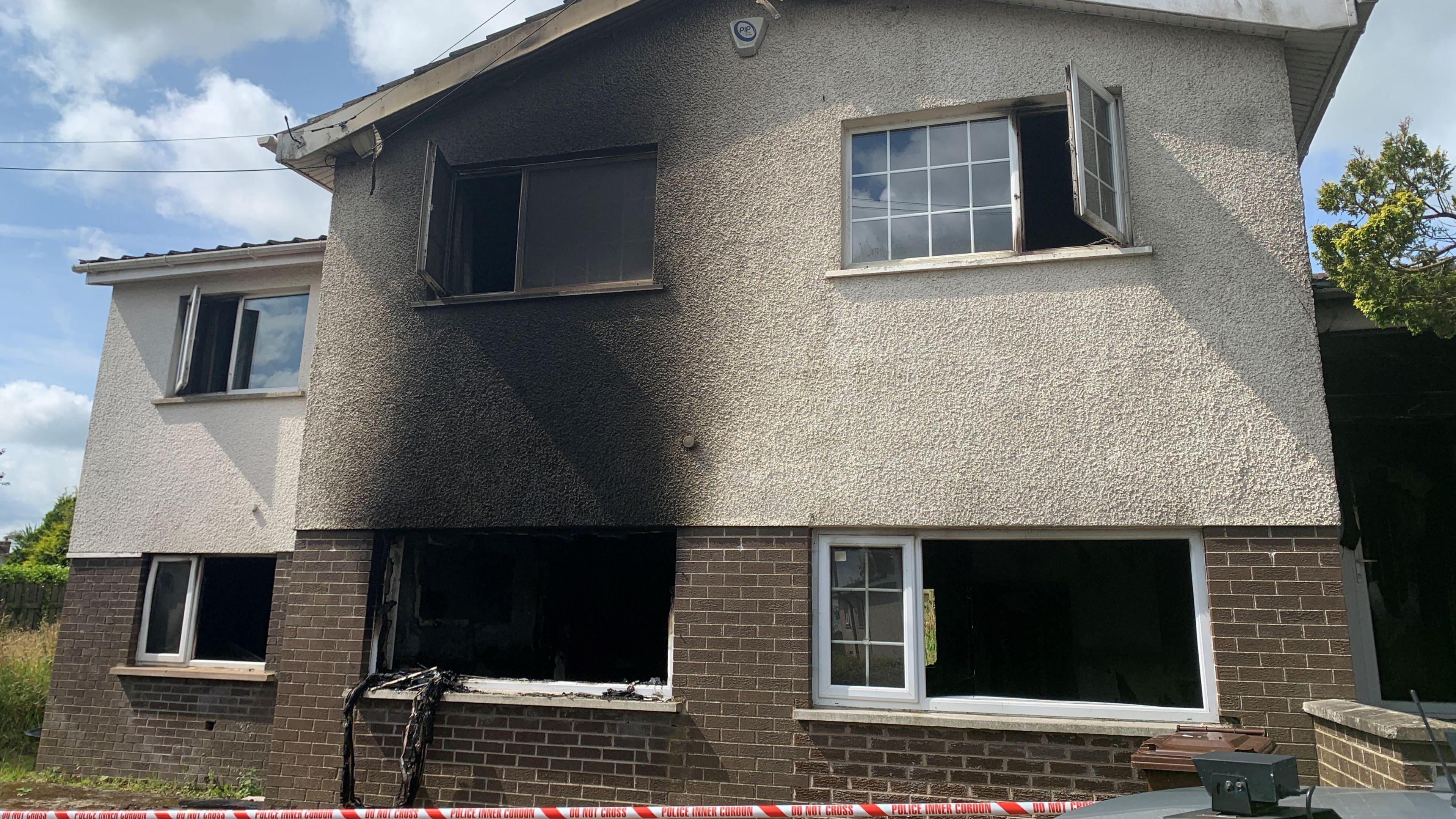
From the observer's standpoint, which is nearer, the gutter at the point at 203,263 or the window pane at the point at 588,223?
the window pane at the point at 588,223

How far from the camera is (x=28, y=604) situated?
41.0 ft

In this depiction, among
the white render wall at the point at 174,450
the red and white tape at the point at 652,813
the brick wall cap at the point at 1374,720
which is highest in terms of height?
the white render wall at the point at 174,450

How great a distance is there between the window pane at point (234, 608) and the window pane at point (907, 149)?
6844mm

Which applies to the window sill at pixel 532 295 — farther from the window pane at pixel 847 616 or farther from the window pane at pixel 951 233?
the window pane at pixel 847 616

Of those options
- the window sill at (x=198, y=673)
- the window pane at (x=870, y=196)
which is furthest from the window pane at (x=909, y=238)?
the window sill at (x=198, y=673)

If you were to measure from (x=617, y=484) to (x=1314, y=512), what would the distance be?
444 centimetres

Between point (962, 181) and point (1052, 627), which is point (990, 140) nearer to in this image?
point (962, 181)

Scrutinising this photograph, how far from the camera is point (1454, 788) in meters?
2.73

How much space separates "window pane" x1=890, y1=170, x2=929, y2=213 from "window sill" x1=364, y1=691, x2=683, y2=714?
12.5 ft

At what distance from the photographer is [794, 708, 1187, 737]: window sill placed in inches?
223

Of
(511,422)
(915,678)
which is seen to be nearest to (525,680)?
(511,422)

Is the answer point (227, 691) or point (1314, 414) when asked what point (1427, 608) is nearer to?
point (1314, 414)

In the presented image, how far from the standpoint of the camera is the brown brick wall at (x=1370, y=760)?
13.7 feet

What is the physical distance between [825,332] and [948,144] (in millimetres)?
1683
